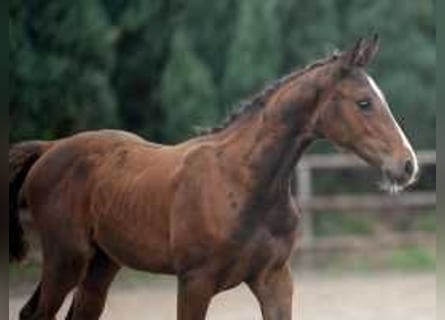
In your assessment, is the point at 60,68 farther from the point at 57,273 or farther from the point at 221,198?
the point at 221,198

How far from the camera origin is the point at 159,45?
6.05m

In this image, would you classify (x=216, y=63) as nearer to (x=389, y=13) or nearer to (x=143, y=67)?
(x=143, y=67)

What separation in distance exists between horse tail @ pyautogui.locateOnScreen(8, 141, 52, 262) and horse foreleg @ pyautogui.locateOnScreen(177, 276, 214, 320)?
24.8 inches

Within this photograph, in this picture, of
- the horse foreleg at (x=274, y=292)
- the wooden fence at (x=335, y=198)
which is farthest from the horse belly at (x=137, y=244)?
the wooden fence at (x=335, y=198)

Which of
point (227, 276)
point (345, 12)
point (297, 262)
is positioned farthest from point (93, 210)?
point (345, 12)

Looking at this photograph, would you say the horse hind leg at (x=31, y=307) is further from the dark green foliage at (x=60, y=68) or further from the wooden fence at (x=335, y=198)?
the wooden fence at (x=335, y=198)

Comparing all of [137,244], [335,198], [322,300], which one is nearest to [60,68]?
[322,300]

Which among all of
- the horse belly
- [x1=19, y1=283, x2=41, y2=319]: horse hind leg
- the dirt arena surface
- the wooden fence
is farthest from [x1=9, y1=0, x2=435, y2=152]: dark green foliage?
the horse belly

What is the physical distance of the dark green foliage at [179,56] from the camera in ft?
15.3

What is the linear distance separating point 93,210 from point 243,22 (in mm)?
4297

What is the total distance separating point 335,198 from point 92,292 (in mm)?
4692

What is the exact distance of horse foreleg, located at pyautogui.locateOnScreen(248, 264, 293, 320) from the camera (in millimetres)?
2273

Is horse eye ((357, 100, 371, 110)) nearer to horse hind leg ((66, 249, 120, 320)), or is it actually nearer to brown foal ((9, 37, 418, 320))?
brown foal ((9, 37, 418, 320))

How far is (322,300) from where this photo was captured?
5570 mm
